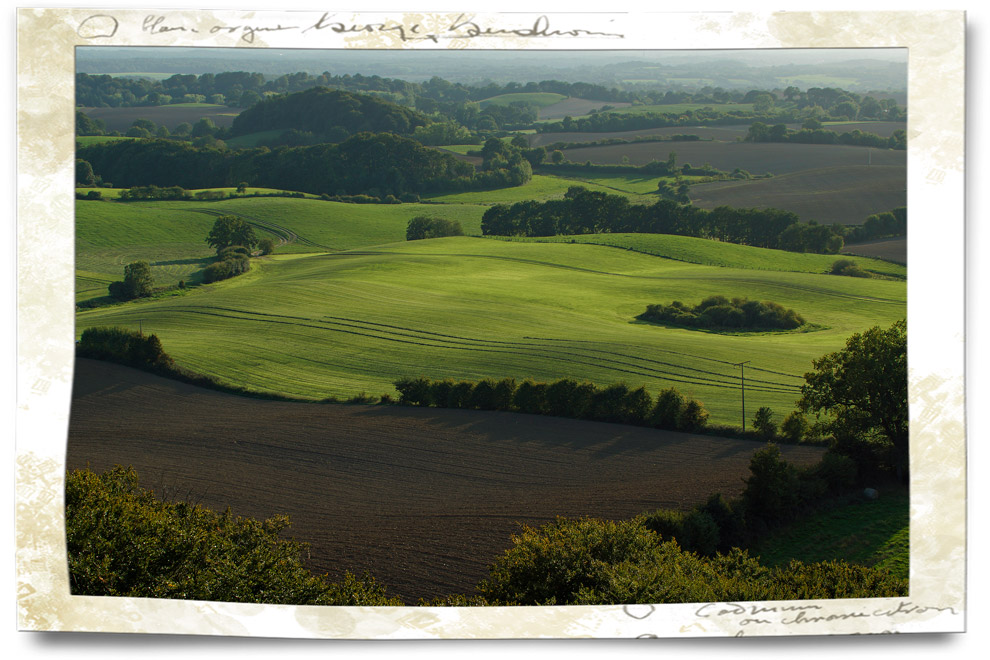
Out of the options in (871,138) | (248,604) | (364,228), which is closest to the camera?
(248,604)

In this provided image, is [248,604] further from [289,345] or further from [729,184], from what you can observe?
[729,184]

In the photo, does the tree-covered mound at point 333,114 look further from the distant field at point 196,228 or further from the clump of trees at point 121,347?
the clump of trees at point 121,347

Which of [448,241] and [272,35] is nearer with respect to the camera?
[272,35]

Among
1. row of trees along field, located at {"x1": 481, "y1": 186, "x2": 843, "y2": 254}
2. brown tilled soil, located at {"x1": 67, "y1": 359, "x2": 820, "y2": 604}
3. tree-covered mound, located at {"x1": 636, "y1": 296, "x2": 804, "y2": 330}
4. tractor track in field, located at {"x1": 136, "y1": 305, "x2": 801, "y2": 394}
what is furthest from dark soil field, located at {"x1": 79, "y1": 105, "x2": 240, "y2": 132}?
tree-covered mound, located at {"x1": 636, "y1": 296, "x2": 804, "y2": 330}

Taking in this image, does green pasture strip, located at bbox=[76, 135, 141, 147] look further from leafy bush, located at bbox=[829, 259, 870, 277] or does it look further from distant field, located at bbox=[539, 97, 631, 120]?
leafy bush, located at bbox=[829, 259, 870, 277]

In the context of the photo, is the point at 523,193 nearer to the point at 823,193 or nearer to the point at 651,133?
the point at 651,133

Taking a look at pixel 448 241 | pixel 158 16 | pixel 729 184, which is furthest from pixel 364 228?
pixel 729 184
